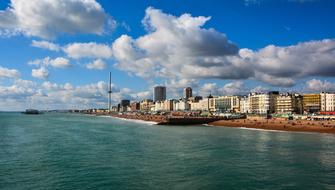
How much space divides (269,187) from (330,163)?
14.0 meters

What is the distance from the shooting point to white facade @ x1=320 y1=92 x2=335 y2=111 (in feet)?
620

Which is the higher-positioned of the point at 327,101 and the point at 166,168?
the point at 327,101

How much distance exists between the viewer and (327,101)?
→ 7569 inches

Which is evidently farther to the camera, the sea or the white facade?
the white facade

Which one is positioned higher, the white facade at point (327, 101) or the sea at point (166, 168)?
the white facade at point (327, 101)

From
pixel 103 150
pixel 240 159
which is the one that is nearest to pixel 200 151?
pixel 240 159

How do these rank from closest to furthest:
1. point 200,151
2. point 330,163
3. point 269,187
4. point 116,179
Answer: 1. point 269,187
2. point 116,179
3. point 330,163
4. point 200,151

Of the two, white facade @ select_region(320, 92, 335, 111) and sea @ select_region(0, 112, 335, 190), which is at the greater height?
white facade @ select_region(320, 92, 335, 111)

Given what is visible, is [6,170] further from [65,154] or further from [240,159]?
[240,159]

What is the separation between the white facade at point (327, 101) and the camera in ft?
620

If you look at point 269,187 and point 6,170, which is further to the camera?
point 6,170

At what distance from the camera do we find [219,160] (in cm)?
4006

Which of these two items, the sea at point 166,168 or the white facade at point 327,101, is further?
the white facade at point 327,101

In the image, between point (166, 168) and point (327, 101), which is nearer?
point (166, 168)
